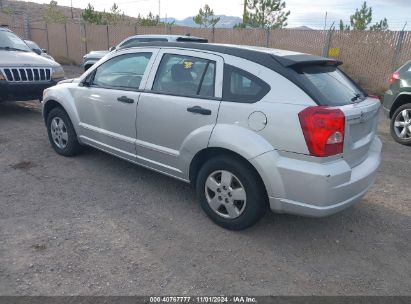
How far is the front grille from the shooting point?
6948 millimetres

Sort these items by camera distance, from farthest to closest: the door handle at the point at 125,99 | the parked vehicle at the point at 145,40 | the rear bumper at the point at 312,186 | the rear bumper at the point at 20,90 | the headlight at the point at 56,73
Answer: the parked vehicle at the point at 145,40 → the headlight at the point at 56,73 → the rear bumper at the point at 20,90 → the door handle at the point at 125,99 → the rear bumper at the point at 312,186

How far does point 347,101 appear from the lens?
3.28 meters

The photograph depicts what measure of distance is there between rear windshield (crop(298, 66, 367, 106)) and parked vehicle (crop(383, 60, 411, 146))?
347cm

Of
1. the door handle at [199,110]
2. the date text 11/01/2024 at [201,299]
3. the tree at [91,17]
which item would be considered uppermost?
the tree at [91,17]

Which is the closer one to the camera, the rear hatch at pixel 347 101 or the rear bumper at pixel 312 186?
the rear bumper at pixel 312 186

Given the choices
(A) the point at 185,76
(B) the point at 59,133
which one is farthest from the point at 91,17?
(A) the point at 185,76

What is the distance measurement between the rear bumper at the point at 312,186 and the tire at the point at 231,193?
0.48 ft

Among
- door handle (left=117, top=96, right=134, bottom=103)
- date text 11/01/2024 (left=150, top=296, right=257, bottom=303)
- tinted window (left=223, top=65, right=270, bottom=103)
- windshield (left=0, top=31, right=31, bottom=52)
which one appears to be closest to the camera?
date text 11/01/2024 (left=150, top=296, right=257, bottom=303)

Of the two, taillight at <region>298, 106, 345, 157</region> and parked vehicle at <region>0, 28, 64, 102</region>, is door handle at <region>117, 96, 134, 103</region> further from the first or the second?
parked vehicle at <region>0, 28, 64, 102</region>

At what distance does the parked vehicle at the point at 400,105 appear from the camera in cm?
657

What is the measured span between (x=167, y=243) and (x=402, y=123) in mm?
5384

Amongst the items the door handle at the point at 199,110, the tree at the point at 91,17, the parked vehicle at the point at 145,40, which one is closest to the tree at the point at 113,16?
the tree at the point at 91,17

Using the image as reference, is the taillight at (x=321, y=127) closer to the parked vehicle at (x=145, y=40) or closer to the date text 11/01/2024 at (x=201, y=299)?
the date text 11/01/2024 at (x=201, y=299)

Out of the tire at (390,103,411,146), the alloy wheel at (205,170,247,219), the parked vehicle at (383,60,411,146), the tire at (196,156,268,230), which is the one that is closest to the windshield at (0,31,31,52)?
the tire at (196,156,268,230)
